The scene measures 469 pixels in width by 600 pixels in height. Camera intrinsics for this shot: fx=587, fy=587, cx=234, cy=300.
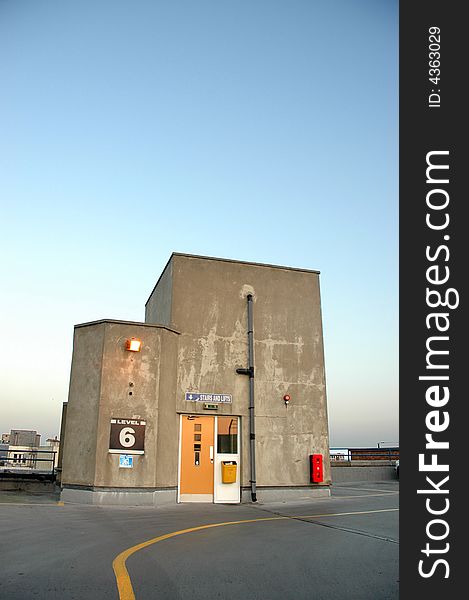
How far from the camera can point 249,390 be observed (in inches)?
632

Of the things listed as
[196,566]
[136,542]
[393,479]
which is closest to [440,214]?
[196,566]

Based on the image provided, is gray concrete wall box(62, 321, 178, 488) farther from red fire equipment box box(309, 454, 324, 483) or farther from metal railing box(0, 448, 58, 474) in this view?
red fire equipment box box(309, 454, 324, 483)

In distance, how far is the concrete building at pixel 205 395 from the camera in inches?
557

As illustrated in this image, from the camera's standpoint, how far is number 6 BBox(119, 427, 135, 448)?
14.1m

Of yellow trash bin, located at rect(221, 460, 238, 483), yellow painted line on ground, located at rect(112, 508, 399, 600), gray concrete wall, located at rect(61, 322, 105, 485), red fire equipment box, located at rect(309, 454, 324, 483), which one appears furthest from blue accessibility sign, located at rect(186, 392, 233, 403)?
yellow painted line on ground, located at rect(112, 508, 399, 600)

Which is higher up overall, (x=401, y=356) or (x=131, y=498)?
(x=401, y=356)

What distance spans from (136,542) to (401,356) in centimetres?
520

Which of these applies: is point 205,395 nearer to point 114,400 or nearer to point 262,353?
point 262,353

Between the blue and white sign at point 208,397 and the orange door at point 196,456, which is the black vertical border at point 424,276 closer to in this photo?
the blue and white sign at point 208,397

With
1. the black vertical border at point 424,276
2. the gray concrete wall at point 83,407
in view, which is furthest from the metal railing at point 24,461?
the black vertical border at point 424,276

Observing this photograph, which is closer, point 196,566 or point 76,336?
point 196,566

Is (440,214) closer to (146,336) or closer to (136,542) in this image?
(136,542)

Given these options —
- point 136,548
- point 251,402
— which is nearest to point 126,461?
point 251,402

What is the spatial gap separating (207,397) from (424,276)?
1130 centimetres
